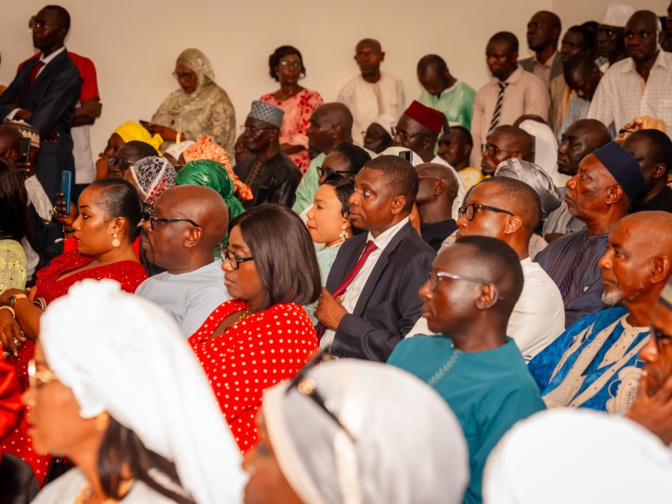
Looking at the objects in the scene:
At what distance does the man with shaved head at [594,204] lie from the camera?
4250 mm

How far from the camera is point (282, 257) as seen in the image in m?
3.17

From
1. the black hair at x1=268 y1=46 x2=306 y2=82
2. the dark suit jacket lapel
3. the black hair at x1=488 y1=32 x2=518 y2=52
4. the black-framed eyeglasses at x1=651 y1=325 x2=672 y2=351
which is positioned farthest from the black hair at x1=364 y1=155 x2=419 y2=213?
the black hair at x1=268 y1=46 x2=306 y2=82

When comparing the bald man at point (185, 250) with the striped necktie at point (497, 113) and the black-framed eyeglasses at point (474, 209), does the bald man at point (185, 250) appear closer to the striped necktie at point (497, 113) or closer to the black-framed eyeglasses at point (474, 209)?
the black-framed eyeglasses at point (474, 209)

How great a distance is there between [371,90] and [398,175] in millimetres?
5254

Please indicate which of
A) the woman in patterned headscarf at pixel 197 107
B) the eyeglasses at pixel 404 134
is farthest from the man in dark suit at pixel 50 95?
the eyeglasses at pixel 404 134

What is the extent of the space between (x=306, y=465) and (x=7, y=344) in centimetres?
278

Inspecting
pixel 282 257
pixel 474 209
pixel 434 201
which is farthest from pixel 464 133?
pixel 282 257

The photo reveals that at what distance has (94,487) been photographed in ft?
6.87

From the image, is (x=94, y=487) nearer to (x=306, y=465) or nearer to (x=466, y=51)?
(x=306, y=465)

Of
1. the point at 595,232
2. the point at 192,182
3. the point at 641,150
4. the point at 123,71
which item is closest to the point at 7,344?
Answer: the point at 192,182

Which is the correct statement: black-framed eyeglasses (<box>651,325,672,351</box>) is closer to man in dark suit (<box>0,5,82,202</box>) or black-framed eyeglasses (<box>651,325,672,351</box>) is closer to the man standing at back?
the man standing at back

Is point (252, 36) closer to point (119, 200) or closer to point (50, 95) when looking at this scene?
point (50, 95)

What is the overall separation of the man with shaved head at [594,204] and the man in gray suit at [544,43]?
14.1 feet

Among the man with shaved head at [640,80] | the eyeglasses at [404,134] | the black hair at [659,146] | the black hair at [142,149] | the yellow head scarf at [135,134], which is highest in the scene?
the man with shaved head at [640,80]
